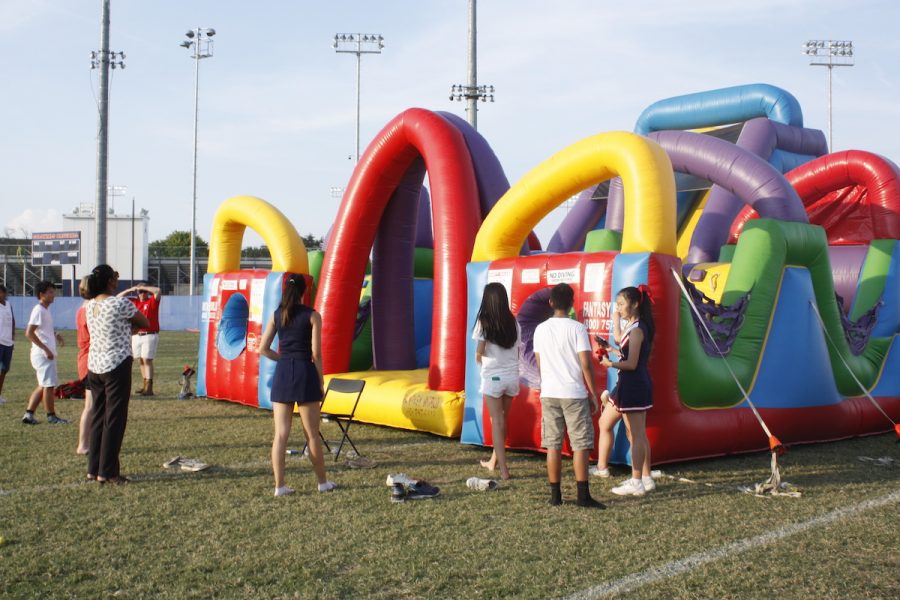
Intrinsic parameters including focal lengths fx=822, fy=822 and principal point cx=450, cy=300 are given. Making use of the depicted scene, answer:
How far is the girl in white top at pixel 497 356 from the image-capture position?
616 cm

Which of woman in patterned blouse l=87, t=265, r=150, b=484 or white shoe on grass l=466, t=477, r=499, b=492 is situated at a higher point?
woman in patterned blouse l=87, t=265, r=150, b=484

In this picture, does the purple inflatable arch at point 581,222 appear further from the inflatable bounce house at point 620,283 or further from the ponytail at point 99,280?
the ponytail at point 99,280

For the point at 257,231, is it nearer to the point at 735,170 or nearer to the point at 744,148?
the point at 735,170

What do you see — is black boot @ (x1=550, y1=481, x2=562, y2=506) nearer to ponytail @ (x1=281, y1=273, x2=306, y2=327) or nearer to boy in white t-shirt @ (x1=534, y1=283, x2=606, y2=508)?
boy in white t-shirt @ (x1=534, y1=283, x2=606, y2=508)

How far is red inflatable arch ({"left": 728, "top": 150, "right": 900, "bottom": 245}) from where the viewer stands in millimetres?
9312

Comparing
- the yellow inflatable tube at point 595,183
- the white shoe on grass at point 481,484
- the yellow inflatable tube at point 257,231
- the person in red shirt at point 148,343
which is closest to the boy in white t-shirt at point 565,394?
the white shoe on grass at point 481,484

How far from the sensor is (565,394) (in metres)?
5.34

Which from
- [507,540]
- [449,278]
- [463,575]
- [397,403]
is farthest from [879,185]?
[463,575]

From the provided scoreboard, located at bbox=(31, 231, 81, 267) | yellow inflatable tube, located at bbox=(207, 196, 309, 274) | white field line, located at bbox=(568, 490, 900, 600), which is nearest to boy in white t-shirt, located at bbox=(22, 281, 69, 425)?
yellow inflatable tube, located at bbox=(207, 196, 309, 274)

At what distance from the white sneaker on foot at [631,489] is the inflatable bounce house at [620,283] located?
745 millimetres

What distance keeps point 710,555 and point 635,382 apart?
66.2 inches

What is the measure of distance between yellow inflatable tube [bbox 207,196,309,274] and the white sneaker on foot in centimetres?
540

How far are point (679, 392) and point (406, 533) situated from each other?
2856mm

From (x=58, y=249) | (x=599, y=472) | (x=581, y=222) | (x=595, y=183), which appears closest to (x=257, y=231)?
(x=595, y=183)
